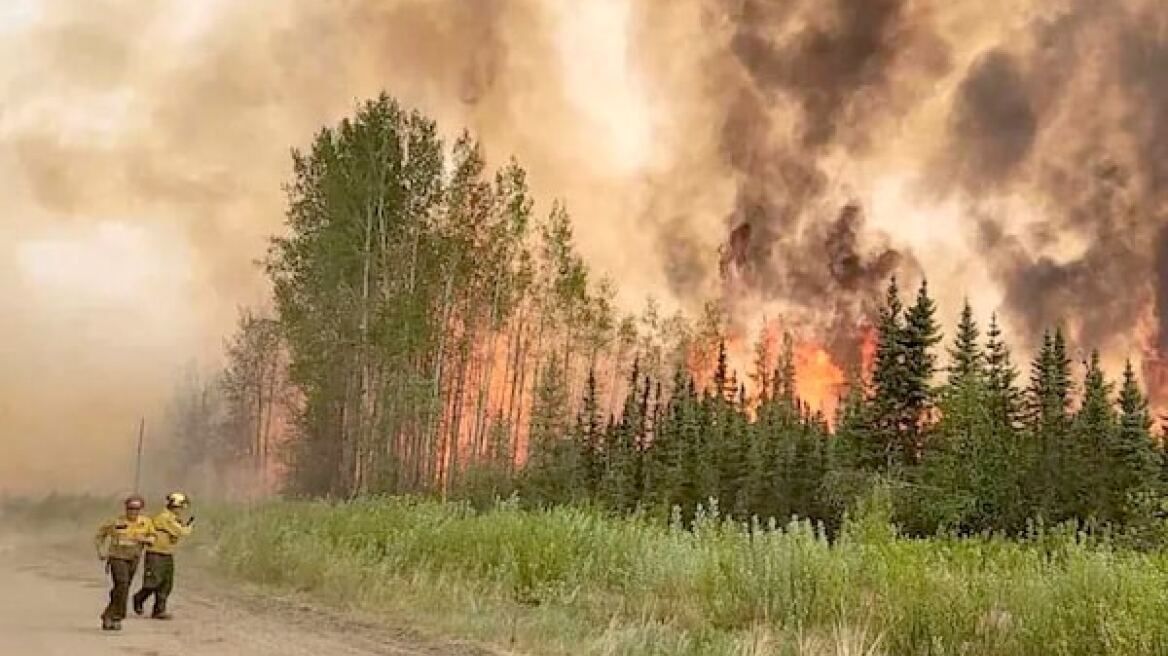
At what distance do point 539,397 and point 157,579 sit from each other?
131 ft

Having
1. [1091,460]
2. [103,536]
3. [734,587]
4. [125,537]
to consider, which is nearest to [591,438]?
[1091,460]

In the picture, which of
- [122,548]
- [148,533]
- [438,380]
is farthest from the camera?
[438,380]

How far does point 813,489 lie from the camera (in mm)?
55844

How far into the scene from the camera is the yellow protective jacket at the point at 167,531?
1591 cm

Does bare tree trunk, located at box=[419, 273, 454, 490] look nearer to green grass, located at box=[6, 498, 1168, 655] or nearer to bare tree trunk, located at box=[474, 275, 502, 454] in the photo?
bare tree trunk, located at box=[474, 275, 502, 454]

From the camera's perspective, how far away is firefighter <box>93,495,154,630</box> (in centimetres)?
1479

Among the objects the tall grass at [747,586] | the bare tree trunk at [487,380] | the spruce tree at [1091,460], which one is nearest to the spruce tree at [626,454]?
the bare tree trunk at [487,380]

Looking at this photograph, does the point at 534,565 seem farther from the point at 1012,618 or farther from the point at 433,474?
the point at 433,474

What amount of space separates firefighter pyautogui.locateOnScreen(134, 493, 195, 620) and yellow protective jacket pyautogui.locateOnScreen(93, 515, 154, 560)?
0.47 feet

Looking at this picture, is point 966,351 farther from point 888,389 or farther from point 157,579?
point 157,579

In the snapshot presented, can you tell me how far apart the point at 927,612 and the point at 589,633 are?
3.98 metres

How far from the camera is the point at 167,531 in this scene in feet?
52.7

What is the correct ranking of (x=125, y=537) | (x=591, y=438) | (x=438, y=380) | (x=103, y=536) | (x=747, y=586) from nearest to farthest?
(x=747, y=586) < (x=125, y=537) < (x=103, y=536) < (x=438, y=380) < (x=591, y=438)

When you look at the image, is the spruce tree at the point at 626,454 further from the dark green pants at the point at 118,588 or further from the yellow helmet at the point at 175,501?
the dark green pants at the point at 118,588
